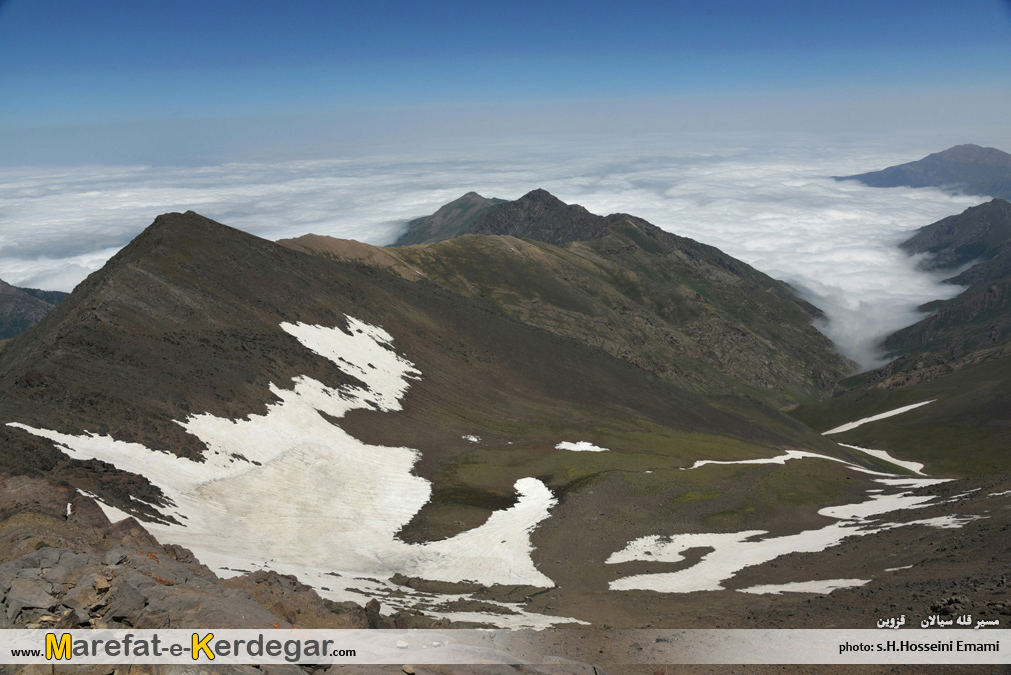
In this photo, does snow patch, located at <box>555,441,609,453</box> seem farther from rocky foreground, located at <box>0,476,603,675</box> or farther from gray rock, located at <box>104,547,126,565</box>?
gray rock, located at <box>104,547,126,565</box>

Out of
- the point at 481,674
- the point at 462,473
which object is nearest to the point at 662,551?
the point at 462,473

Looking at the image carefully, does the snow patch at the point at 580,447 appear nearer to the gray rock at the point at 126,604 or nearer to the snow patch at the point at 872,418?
the gray rock at the point at 126,604

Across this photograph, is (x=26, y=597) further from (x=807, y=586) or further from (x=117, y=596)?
(x=807, y=586)

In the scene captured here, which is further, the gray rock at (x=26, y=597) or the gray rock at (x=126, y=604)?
the gray rock at (x=126, y=604)

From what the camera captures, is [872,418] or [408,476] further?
[872,418]

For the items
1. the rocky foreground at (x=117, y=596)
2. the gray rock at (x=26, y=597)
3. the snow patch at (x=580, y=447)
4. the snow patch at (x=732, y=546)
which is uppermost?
the gray rock at (x=26, y=597)

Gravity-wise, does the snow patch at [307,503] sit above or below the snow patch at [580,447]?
above

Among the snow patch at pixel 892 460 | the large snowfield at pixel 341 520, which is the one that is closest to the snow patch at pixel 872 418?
the snow patch at pixel 892 460

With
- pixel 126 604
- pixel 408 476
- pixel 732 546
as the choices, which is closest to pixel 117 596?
pixel 126 604

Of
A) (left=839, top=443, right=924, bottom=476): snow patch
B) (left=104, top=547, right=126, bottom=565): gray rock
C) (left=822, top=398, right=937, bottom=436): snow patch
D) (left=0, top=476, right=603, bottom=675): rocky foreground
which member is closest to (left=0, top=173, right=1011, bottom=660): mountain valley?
(left=0, top=476, right=603, bottom=675): rocky foreground

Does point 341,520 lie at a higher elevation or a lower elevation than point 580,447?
higher

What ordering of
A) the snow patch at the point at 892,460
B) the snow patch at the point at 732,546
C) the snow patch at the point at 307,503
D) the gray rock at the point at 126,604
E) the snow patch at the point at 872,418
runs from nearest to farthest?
the gray rock at the point at 126,604
the snow patch at the point at 307,503
the snow patch at the point at 732,546
the snow patch at the point at 892,460
the snow patch at the point at 872,418
